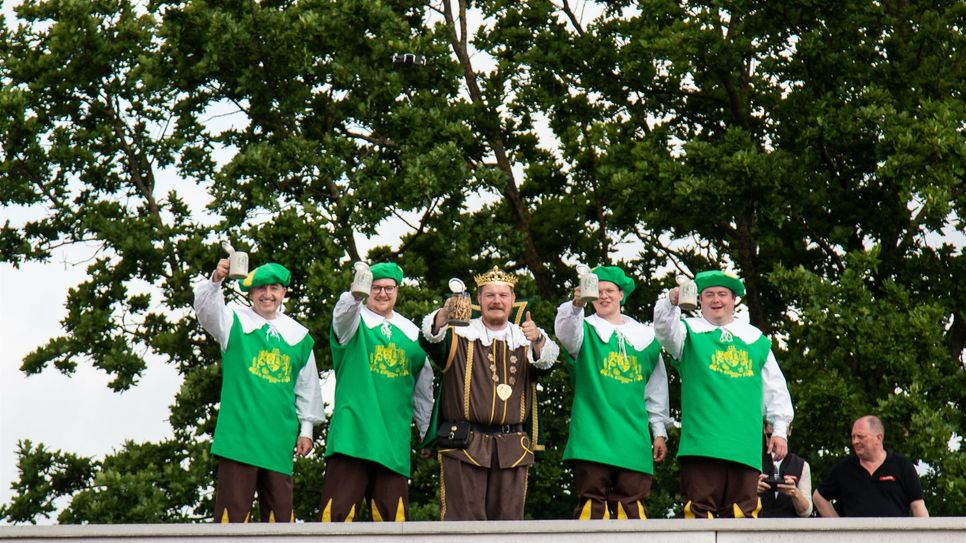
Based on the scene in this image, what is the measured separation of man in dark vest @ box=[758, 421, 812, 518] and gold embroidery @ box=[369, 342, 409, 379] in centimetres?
194

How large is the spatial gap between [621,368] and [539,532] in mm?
1336

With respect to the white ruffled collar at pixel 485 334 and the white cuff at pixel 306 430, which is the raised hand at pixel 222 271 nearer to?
the white cuff at pixel 306 430

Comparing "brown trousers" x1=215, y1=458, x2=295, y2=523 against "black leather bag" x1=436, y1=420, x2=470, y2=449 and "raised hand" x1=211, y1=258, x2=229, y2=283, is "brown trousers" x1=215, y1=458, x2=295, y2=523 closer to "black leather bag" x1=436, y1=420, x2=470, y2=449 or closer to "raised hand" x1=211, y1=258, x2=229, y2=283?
"black leather bag" x1=436, y1=420, x2=470, y2=449

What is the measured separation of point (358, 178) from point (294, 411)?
5.09 m

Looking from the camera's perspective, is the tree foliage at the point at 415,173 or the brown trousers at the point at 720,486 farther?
the tree foliage at the point at 415,173

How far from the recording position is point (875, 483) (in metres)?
8.48

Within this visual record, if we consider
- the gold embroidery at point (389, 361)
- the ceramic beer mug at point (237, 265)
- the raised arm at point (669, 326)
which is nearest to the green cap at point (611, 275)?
the raised arm at point (669, 326)

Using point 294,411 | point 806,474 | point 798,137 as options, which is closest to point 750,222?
point 798,137

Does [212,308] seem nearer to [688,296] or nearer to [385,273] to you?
[385,273]

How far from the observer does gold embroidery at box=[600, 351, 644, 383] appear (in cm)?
841

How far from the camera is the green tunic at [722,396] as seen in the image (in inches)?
323

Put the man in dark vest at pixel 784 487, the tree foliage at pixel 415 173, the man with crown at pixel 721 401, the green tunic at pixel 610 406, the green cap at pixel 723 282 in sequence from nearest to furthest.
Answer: the man with crown at pixel 721 401 → the green tunic at pixel 610 406 → the green cap at pixel 723 282 → the man in dark vest at pixel 784 487 → the tree foliage at pixel 415 173

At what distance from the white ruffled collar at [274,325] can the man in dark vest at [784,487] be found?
2.49 metres

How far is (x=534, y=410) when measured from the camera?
27.6ft
